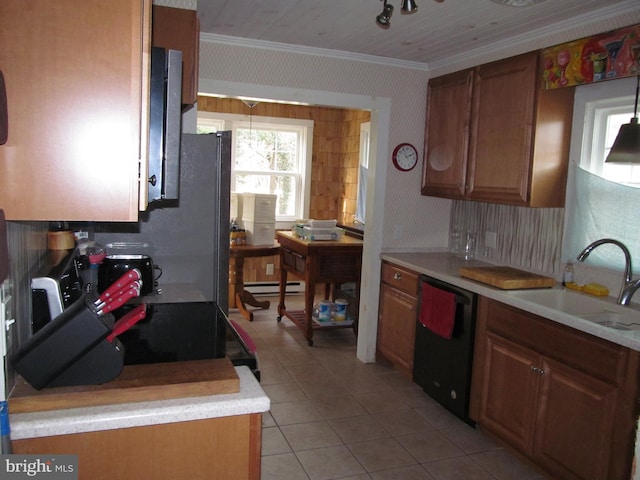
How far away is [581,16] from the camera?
2627mm

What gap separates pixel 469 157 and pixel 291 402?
6.24ft

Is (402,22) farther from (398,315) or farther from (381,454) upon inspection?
(381,454)

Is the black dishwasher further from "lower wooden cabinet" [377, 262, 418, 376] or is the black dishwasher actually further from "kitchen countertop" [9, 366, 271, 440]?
"kitchen countertop" [9, 366, 271, 440]

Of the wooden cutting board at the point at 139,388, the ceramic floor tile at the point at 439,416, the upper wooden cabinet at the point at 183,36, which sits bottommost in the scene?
the ceramic floor tile at the point at 439,416

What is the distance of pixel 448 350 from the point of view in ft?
10.0

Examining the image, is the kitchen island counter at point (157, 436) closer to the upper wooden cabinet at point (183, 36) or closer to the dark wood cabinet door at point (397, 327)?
the upper wooden cabinet at point (183, 36)

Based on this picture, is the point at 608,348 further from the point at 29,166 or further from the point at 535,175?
the point at 29,166

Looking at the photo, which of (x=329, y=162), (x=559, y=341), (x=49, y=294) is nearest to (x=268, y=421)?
(x=559, y=341)

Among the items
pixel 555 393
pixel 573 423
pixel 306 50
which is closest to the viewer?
pixel 573 423

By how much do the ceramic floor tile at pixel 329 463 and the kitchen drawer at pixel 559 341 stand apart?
0.98m

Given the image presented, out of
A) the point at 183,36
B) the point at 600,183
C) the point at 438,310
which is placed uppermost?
the point at 183,36

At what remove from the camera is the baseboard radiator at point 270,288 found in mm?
5867

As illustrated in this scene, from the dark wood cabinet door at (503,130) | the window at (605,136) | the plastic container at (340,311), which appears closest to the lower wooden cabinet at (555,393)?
the dark wood cabinet door at (503,130)

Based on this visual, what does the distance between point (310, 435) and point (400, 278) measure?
4.16 ft
